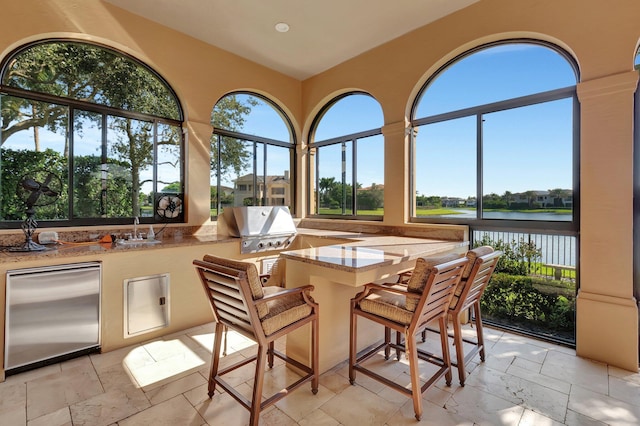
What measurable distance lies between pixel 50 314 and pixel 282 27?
3609 millimetres

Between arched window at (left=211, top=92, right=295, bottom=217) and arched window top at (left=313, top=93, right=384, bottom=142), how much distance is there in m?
0.57

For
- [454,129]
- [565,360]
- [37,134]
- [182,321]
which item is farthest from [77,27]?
[565,360]

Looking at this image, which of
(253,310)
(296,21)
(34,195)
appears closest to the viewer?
(253,310)

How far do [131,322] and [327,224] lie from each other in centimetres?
281

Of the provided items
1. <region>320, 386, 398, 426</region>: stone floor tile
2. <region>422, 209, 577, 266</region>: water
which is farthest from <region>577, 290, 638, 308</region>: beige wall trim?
<region>320, 386, 398, 426</region>: stone floor tile

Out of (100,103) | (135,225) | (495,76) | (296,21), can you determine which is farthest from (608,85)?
(100,103)

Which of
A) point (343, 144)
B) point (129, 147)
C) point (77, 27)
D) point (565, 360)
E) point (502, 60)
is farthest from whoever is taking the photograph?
point (343, 144)

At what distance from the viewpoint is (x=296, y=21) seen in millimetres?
3445

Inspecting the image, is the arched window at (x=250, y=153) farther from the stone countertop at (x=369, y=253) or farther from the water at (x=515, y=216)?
the water at (x=515, y=216)

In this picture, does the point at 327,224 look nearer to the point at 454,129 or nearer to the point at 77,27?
the point at 454,129

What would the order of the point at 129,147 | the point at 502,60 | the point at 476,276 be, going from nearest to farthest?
1. the point at 476,276
2. the point at 502,60
3. the point at 129,147

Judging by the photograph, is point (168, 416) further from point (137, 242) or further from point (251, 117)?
point (251, 117)

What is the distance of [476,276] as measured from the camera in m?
2.12

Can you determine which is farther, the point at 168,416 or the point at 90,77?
the point at 90,77
